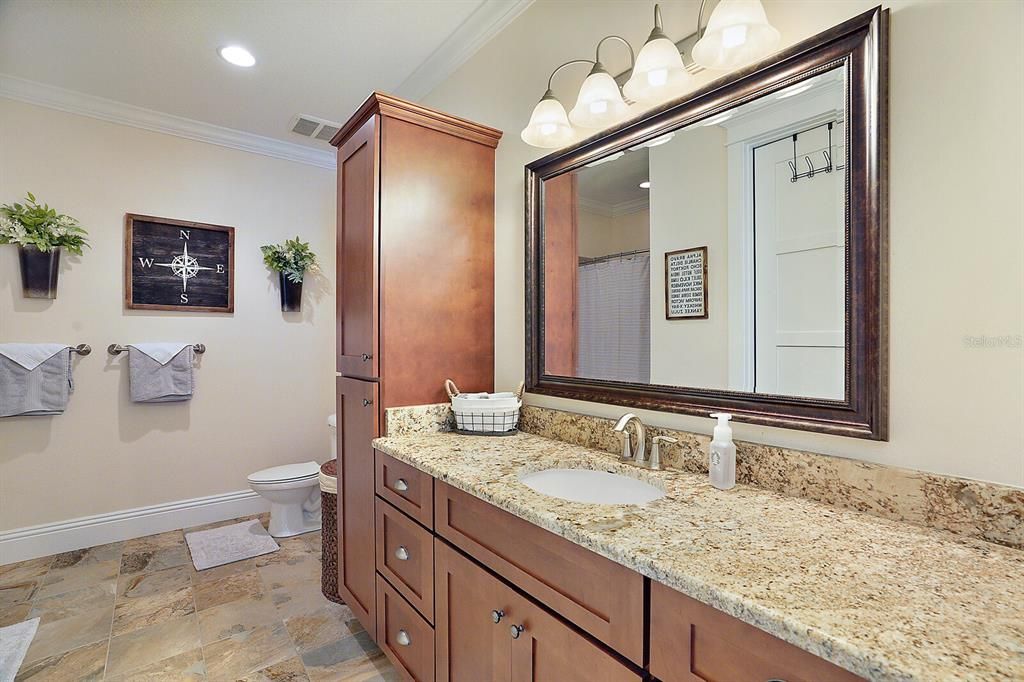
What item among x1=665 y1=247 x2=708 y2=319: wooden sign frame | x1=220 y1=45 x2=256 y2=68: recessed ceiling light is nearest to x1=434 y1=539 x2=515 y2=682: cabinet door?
x1=665 y1=247 x2=708 y2=319: wooden sign frame

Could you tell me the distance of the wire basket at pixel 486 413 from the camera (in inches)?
73.9

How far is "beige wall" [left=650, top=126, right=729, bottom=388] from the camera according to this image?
1346 mm

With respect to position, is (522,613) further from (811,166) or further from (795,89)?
(795,89)

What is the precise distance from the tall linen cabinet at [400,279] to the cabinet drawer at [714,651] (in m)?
1.27

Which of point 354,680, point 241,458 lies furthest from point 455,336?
point 241,458

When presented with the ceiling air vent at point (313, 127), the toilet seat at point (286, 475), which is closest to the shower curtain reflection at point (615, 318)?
the toilet seat at point (286, 475)

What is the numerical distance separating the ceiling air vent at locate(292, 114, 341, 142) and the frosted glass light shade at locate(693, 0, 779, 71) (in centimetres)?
256

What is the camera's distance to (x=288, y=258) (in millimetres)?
3453

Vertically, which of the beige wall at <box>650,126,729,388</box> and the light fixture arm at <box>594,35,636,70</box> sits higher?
the light fixture arm at <box>594,35,636,70</box>

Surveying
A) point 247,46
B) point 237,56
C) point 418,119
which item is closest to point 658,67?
point 418,119

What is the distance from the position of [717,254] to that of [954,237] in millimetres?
495

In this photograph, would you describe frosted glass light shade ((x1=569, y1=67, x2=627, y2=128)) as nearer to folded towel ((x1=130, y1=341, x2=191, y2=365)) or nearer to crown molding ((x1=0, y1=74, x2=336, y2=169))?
crown molding ((x1=0, y1=74, x2=336, y2=169))

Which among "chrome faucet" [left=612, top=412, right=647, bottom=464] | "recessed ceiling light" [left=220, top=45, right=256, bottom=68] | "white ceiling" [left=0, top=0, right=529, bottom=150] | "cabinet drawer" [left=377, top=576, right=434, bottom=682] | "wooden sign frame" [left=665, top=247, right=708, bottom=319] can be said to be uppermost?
"white ceiling" [left=0, top=0, right=529, bottom=150]

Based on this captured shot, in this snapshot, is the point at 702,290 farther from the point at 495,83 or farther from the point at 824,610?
the point at 495,83
